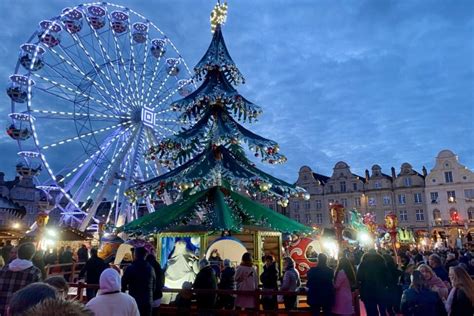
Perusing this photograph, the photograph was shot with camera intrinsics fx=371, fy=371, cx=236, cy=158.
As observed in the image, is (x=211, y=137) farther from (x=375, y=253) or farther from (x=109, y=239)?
(x=109, y=239)

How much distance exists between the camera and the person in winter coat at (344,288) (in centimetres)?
669

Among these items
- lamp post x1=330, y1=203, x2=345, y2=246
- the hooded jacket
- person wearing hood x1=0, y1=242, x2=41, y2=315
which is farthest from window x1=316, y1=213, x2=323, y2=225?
the hooded jacket

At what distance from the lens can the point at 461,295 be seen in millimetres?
4914

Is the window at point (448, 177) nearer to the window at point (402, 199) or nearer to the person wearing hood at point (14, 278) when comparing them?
the window at point (402, 199)

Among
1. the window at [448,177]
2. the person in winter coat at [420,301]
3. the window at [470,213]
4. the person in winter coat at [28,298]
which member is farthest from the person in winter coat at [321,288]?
the window at [448,177]

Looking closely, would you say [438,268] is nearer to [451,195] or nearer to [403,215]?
[451,195]

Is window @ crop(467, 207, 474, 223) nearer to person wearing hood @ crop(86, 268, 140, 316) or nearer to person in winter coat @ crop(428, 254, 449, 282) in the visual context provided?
person in winter coat @ crop(428, 254, 449, 282)

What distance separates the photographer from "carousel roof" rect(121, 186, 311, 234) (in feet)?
34.1

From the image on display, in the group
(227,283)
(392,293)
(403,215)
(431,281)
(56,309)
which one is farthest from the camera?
(403,215)

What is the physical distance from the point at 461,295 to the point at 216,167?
309 inches

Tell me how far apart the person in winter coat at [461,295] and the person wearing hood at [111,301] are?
4.12 m

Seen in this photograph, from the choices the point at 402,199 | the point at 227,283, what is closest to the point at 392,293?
the point at 227,283

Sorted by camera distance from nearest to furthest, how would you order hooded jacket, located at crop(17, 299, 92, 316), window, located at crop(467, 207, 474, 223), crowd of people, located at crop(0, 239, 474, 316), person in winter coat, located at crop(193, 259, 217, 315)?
hooded jacket, located at crop(17, 299, 92, 316), crowd of people, located at crop(0, 239, 474, 316), person in winter coat, located at crop(193, 259, 217, 315), window, located at crop(467, 207, 474, 223)

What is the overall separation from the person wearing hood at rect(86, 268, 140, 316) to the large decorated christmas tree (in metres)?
6.20
